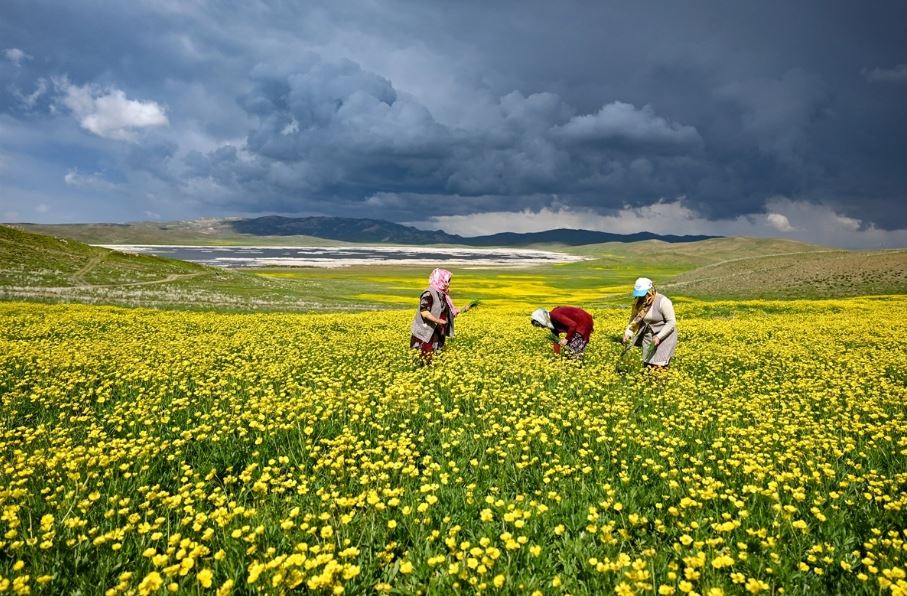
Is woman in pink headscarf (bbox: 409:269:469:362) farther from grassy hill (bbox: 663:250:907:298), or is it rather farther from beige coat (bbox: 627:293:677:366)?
grassy hill (bbox: 663:250:907:298)

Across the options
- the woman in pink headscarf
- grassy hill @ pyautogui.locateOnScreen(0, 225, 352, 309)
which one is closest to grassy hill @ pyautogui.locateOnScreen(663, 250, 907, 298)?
grassy hill @ pyautogui.locateOnScreen(0, 225, 352, 309)

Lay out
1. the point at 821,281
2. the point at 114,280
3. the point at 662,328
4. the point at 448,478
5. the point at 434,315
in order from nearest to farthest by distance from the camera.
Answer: the point at 448,478 → the point at 662,328 → the point at 434,315 → the point at 821,281 → the point at 114,280

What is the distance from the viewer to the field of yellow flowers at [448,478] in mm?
4289

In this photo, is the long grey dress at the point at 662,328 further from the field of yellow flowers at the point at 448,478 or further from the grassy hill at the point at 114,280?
the grassy hill at the point at 114,280

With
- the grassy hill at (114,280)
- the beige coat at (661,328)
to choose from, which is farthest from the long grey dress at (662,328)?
the grassy hill at (114,280)

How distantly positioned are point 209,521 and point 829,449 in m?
8.21

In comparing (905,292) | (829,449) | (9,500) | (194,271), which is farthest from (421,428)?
(194,271)

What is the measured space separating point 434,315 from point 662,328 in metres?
5.65

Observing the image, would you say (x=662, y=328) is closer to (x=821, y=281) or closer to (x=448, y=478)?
(x=448, y=478)

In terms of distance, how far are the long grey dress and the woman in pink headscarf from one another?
4.80m

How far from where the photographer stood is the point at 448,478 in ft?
20.5

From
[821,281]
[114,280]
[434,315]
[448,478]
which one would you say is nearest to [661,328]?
[434,315]

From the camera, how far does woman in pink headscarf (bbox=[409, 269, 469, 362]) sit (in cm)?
1271

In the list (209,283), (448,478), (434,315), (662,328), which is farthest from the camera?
(209,283)
